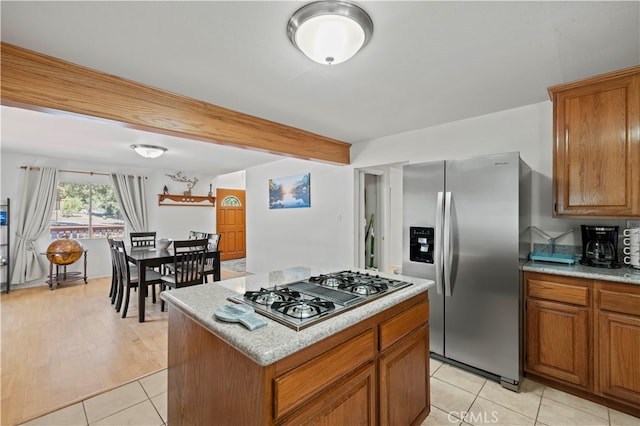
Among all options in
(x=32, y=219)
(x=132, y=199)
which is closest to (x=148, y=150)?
(x=132, y=199)

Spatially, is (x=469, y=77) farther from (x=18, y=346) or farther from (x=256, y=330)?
(x=18, y=346)

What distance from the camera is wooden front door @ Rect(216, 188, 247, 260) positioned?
762cm

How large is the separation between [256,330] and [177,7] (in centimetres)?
154

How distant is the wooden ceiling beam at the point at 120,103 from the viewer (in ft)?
5.84

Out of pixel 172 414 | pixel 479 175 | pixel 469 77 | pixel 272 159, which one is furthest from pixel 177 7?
pixel 272 159

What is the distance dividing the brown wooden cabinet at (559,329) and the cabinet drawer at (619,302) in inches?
3.1

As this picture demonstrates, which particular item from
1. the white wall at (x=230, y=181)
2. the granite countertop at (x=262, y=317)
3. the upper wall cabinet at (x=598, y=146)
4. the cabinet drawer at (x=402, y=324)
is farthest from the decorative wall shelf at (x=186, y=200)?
the upper wall cabinet at (x=598, y=146)

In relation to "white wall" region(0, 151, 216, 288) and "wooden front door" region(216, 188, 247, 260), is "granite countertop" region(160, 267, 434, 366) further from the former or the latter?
"wooden front door" region(216, 188, 247, 260)

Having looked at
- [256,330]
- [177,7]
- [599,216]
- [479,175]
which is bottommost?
[256,330]

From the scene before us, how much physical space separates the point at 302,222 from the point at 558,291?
3.53 meters

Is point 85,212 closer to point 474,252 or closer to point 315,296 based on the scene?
point 315,296

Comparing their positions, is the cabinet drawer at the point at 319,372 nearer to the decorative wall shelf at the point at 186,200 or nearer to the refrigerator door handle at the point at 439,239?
the refrigerator door handle at the point at 439,239

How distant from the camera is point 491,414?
1.92 meters

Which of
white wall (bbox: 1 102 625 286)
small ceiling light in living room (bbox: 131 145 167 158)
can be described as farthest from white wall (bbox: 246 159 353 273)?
small ceiling light in living room (bbox: 131 145 167 158)
